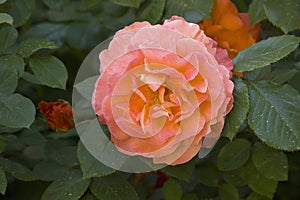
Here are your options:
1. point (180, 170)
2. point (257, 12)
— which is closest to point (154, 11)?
point (257, 12)

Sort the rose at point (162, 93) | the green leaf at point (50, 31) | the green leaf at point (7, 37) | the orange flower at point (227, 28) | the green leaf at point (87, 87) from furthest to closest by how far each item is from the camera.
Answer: the green leaf at point (50, 31) → the orange flower at point (227, 28) → the green leaf at point (7, 37) → the green leaf at point (87, 87) → the rose at point (162, 93)

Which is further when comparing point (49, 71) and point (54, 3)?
point (54, 3)

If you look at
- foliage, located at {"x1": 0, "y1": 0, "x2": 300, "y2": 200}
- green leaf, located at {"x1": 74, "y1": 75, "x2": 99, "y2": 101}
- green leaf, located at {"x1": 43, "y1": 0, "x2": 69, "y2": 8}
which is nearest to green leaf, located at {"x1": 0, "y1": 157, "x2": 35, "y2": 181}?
foliage, located at {"x1": 0, "y1": 0, "x2": 300, "y2": 200}

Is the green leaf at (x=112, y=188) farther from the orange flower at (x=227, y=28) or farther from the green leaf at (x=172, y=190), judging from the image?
the orange flower at (x=227, y=28)

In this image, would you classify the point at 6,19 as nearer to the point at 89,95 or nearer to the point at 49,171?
the point at 89,95

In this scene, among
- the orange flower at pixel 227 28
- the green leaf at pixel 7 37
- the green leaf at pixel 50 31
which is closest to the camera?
the green leaf at pixel 7 37

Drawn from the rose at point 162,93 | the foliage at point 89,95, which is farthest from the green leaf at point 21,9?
the rose at point 162,93

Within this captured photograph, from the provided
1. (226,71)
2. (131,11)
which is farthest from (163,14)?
(226,71)
